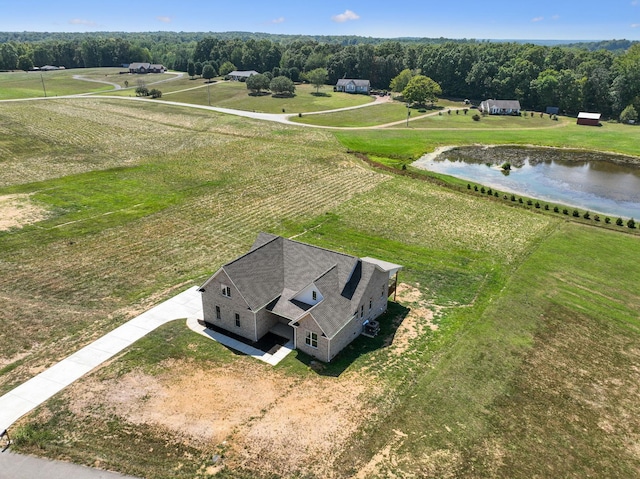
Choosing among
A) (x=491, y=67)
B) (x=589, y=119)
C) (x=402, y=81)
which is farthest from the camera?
(x=402, y=81)

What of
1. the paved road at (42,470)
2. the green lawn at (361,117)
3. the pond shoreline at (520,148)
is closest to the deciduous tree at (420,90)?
the green lawn at (361,117)

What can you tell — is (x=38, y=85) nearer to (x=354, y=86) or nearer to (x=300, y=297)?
(x=354, y=86)

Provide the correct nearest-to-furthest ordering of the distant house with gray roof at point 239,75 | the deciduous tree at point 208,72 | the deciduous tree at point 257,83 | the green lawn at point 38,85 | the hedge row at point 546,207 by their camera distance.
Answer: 1. the hedge row at point 546,207
2. the green lawn at point 38,85
3. the deciduous tree at point 257,83
4. the deciduous tree at point 208,72
5. the distant house with gray roof at point 239,75

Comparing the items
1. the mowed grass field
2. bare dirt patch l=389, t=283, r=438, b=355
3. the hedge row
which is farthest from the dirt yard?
the hedge row

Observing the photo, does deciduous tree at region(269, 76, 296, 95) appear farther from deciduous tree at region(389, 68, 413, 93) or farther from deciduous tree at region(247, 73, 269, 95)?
deciduous tree at region(389, 68, 413, 93)

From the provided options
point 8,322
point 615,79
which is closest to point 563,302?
point 8,322

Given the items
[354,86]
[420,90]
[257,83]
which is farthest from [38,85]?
[420,90]

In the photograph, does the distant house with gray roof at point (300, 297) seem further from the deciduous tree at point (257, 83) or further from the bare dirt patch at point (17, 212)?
the deciduous tree at point (257, 83)
